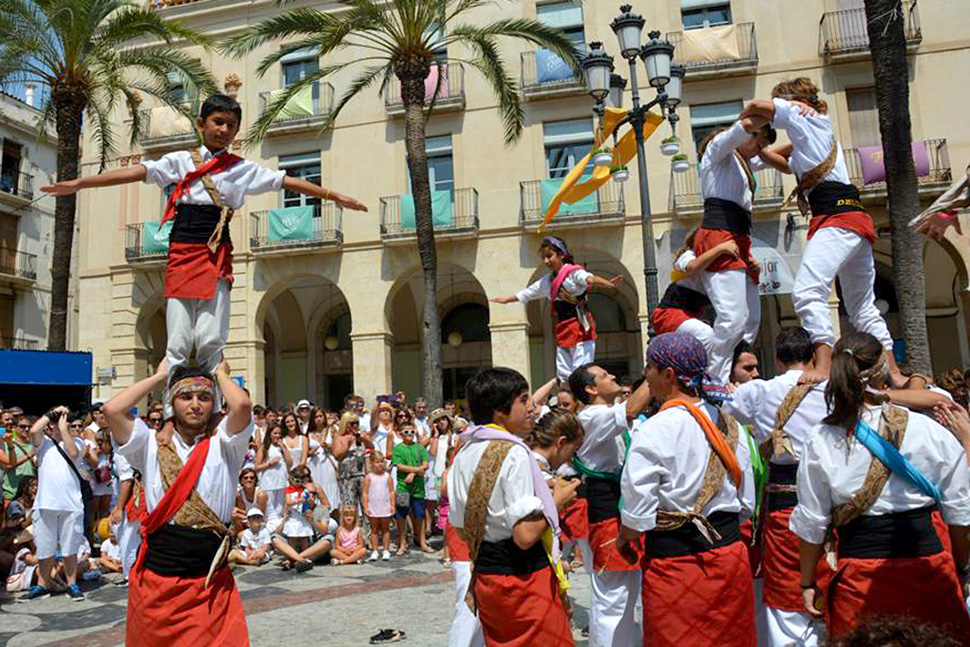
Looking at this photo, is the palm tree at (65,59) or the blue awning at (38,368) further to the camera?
the blue awning at (38,368)

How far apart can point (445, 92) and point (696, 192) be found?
7.53m

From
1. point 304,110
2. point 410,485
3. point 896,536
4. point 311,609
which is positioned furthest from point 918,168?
point 896,536

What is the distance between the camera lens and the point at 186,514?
3.80 m

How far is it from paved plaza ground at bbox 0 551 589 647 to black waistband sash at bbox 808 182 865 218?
371cm

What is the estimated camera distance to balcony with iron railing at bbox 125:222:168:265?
23688 millimetres

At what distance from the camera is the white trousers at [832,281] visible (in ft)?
15.6

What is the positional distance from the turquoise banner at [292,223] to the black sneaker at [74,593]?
14.5 m

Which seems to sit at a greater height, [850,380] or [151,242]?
[151,242]

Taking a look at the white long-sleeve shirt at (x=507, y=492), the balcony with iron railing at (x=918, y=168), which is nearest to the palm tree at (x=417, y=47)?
the balcony with iron railing at (x=918, y=168)

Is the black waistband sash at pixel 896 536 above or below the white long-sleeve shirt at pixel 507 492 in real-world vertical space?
below

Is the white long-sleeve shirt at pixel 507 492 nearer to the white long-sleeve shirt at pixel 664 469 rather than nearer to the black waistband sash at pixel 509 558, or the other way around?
the black waistband sash at pixel 509 558

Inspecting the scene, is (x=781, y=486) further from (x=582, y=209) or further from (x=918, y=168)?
(x=918, y=168)

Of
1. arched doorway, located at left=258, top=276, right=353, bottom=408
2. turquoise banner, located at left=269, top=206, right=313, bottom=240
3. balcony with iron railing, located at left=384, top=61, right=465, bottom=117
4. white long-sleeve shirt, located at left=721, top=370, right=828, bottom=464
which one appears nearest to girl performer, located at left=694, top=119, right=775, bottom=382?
white long-sleeve shirt, located at left=721, top=370, right=828, bottom=464

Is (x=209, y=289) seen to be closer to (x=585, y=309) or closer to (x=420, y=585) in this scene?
→ (x=585, y=309)
